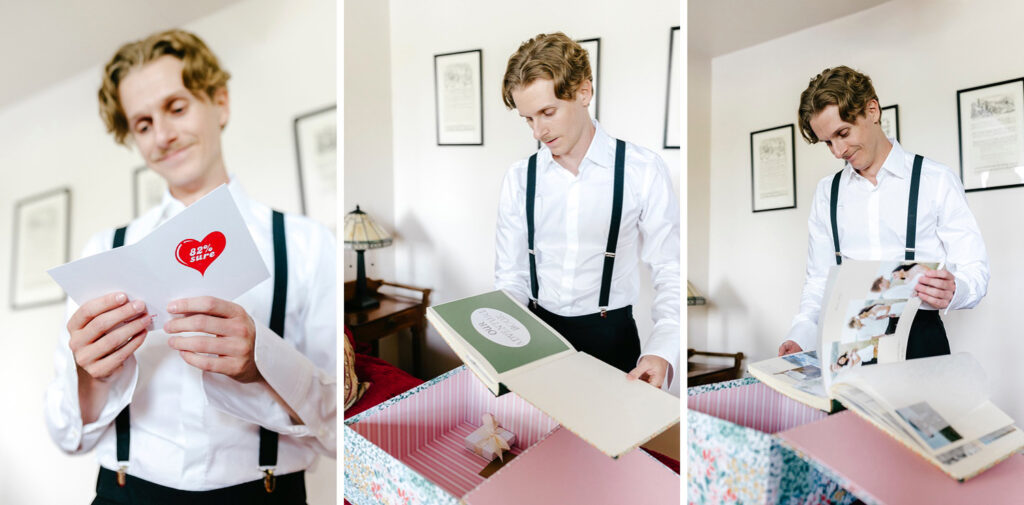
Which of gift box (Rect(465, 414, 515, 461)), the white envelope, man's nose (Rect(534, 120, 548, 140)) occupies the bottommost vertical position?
gift box (Rect(465, 414, 515, 461))

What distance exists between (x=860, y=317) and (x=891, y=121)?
312mm

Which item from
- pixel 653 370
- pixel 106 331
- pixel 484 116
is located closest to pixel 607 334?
pixel 653 370

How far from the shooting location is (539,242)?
3.14ft

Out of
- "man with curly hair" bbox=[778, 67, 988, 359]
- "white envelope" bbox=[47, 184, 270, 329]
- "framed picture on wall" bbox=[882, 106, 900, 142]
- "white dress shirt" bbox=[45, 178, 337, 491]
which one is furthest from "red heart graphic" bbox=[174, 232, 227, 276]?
"framed picture on wall" bbox=[882, 106, 900, 142]

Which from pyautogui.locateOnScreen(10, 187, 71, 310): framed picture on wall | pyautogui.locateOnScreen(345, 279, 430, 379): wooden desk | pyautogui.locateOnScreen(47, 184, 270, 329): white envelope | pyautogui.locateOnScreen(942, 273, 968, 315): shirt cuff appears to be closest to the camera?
pyautogui.locateOnScreen(47, 184, 270, 329): white envelope

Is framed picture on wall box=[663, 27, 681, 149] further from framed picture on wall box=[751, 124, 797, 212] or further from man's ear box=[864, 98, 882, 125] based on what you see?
man's ear box=[864, 98, 882, 125]

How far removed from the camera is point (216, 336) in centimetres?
82

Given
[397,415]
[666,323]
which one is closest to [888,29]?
[666,323]

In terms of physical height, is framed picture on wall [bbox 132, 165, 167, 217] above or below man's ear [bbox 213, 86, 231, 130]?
below

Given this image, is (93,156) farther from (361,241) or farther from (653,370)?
(653,370)

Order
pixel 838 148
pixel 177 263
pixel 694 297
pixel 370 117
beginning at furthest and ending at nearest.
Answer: pixel 370 117, pixel 694 297, pixel 838 148, pixel 177 263

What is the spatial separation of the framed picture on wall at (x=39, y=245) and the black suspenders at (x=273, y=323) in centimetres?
14

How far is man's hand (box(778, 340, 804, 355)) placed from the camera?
0.90 m

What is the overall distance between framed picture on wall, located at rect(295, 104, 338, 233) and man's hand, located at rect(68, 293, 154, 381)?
310 mm
